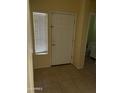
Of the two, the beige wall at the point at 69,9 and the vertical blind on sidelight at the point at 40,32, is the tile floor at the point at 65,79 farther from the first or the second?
the vertical blind on sidelight at the point at 40,32

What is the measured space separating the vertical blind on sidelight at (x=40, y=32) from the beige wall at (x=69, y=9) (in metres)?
0.18

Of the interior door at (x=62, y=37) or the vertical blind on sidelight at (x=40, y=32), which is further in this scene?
the interior door at (x=62, y=37)

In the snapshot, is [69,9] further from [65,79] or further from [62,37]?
Result: [65,79]

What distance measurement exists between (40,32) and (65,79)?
173 centimetres

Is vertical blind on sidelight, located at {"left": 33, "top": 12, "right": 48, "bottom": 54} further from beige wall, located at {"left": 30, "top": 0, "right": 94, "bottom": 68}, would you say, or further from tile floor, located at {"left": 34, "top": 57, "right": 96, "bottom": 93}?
tile floor, located at {"left": 34, "top": 57, "right": 96, "bottom": 93}

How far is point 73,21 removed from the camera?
12.8ft

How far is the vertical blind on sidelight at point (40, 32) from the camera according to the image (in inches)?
134

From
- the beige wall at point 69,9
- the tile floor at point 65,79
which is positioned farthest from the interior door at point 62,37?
the tile floor at point 65,79

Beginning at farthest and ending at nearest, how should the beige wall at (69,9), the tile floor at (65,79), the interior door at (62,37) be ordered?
the interior door at (62,37)
the beige wall at (69,9)
the tile floor at (65,79)

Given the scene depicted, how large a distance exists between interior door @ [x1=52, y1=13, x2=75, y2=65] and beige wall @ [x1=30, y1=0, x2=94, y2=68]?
0.21m

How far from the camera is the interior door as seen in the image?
370cm
